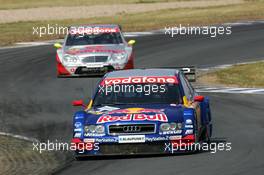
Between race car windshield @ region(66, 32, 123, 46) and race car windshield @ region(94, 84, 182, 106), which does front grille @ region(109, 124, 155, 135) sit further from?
race car windshield @ region(66, 32, 123, 46)

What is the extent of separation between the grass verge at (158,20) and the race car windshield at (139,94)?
75.3 feet

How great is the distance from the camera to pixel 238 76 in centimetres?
2636

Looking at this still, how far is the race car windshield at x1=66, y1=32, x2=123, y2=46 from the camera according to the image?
87.1 feet

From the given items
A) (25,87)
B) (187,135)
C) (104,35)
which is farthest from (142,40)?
(187,135)

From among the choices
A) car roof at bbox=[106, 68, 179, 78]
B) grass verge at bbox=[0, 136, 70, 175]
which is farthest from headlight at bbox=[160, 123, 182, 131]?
car roof at bbox=[106, 68, 179, 78]

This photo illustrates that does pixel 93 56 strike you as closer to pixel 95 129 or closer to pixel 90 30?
pixel 90 30

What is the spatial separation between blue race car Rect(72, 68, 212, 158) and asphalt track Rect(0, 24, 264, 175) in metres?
0.19

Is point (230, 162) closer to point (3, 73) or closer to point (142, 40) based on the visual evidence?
point (3, 73)

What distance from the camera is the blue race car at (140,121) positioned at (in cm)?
1338

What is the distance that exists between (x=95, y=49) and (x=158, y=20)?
20220mm

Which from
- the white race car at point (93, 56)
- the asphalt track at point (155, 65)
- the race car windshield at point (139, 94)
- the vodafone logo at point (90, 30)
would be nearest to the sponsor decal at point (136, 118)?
the asphalt track at point (155, 65)

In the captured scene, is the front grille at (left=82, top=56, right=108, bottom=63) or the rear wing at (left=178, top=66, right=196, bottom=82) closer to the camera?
the rear wing at (left=178, top=66, right=196, bottom=82)

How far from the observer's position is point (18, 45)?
36031 millimetres

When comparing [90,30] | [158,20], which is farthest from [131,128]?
[158,20]
